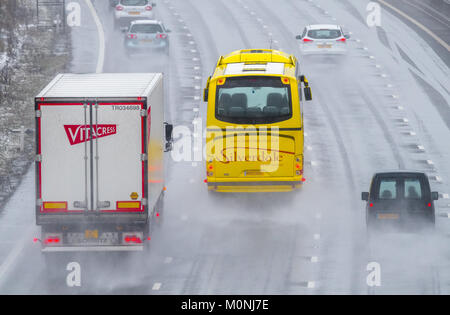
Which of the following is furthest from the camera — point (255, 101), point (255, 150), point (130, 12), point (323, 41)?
point (130, 12)

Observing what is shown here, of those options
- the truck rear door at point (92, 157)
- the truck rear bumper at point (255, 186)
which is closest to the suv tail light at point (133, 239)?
the truck rear door at point (92, 157)

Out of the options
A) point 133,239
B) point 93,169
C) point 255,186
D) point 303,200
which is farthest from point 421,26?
point 93,169

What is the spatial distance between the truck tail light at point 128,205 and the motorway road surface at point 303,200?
161cm

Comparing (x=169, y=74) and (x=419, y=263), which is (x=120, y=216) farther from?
(x=169, y=74)

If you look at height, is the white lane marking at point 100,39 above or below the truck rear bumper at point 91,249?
below

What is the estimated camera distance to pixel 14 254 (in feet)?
88.2

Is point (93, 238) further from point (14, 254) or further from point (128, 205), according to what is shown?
point (14, 254)

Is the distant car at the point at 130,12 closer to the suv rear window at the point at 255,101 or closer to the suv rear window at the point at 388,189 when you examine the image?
the suv rear window at the point at 255,101

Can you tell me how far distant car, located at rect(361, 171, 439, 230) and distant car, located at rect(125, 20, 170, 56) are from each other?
80.4 ft

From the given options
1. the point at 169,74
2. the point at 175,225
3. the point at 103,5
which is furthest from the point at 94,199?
the point at 103,5

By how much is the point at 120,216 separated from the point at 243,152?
21.0 feet

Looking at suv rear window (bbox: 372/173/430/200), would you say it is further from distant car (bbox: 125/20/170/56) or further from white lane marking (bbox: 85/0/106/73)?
distant car (bbox: 125/20/170/56)

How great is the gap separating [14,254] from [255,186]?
21.9ft

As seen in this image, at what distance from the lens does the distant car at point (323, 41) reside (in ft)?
162
